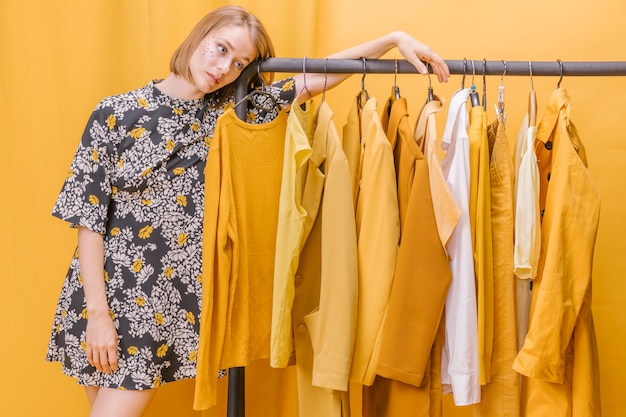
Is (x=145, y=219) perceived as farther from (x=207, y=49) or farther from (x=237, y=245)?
(x=207, y=49)

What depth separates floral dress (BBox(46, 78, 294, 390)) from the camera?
1.75m

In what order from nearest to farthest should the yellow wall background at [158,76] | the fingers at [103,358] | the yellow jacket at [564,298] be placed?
the yellow jacket at [564,298], the fingers at [103,358], the yellow wall background at [158,76]

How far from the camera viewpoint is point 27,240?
2242 mm

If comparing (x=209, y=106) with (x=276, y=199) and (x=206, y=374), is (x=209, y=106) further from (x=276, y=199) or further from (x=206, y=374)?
(x=206, y=374)

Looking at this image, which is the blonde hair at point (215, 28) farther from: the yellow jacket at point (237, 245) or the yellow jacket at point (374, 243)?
the yellow jacket at point (374, 243)

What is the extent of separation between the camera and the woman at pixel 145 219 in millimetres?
1742

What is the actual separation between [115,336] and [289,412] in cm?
99

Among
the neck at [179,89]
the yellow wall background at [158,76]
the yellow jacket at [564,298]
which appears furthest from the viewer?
the yellow wall background at [158,76]

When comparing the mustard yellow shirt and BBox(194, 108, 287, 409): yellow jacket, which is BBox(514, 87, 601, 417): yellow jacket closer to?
the mustard yellow shirt

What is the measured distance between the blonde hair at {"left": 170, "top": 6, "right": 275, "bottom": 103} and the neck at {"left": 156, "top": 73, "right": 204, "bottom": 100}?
0.08ft

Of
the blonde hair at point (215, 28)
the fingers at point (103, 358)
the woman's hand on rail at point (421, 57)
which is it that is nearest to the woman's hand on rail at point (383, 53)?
the woman's hand on rail at point (421, 57)

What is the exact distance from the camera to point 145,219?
180 cm

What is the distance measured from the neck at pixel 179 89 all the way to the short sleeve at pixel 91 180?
181mm

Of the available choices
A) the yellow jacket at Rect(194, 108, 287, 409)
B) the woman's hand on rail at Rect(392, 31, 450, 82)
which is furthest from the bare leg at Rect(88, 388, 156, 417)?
the woman's hand on rail at Rect(392, 31, 450, 82)
